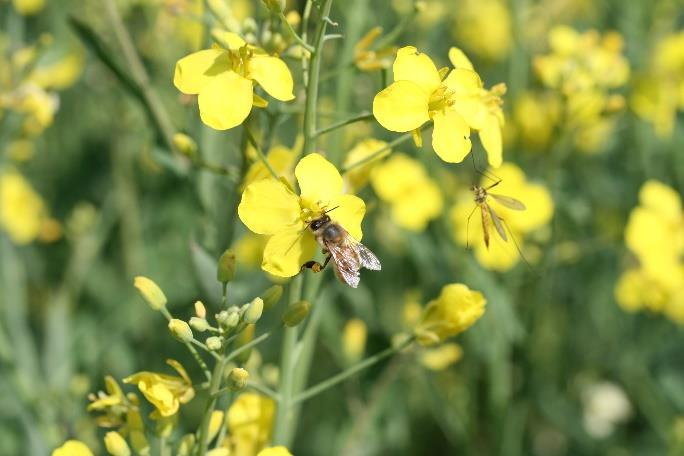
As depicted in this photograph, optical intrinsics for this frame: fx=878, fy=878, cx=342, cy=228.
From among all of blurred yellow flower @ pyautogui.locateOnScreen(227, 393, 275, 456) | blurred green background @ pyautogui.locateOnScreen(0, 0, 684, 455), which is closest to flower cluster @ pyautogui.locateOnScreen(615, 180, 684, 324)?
blurred green background @ pyautogui.locateOnScreen(0, 0, 684, 455)

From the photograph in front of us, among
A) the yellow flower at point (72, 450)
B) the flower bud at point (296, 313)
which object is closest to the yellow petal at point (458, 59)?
the flower bud at point (296, 313)

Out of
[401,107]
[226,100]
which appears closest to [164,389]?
[226,100]

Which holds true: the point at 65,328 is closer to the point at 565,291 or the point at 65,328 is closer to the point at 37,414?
the point at 37,414

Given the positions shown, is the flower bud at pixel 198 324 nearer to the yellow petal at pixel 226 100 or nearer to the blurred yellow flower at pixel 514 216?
the yellow petal at pixel 226 100

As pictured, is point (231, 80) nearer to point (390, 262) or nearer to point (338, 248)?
point (338, 248)

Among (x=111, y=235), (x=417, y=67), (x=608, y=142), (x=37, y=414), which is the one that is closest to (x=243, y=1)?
(x=111, y=235)
